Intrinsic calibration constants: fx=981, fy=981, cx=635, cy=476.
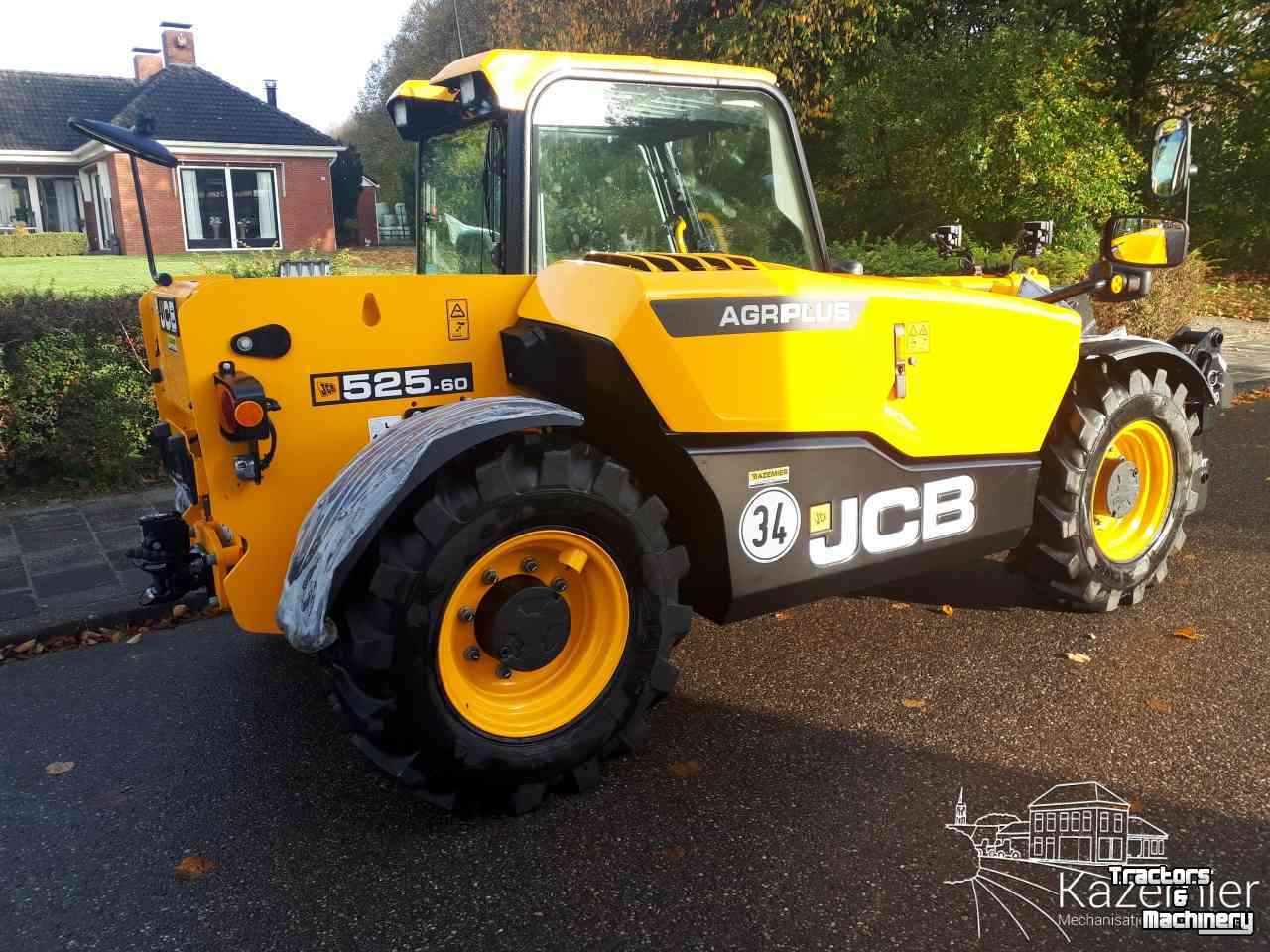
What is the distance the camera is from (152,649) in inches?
167

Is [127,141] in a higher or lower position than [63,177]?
higher

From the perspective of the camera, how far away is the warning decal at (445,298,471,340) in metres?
3.08

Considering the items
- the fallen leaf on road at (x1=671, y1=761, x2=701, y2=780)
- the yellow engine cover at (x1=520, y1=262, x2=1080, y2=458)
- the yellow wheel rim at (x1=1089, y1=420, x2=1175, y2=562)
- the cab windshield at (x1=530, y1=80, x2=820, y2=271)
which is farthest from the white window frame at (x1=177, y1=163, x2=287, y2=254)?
the fallen leaf on road at (x1=671, y1=761, x2=701, y2=780)

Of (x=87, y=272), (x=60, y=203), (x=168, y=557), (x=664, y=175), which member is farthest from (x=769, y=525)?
(x=60, y=203)

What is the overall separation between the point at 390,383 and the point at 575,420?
0.64 m

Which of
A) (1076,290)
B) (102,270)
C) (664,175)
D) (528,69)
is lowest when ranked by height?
(102,270)

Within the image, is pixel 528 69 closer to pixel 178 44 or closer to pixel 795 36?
pixel 795 36

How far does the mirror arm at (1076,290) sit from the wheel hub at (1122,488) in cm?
77

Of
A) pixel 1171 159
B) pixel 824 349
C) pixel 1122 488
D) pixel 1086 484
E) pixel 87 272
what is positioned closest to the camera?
pixel 824 349

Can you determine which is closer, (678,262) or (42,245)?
(678,262)

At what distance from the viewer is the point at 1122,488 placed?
4.24 m

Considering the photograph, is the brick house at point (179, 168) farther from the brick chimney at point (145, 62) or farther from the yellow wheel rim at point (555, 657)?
the yellow wheel rim at point (555, 657)

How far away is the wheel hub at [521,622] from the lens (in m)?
2.82

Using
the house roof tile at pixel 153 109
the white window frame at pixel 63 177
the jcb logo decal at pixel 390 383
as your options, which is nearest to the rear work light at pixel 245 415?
the jcb logo decal at pixel 390 383
